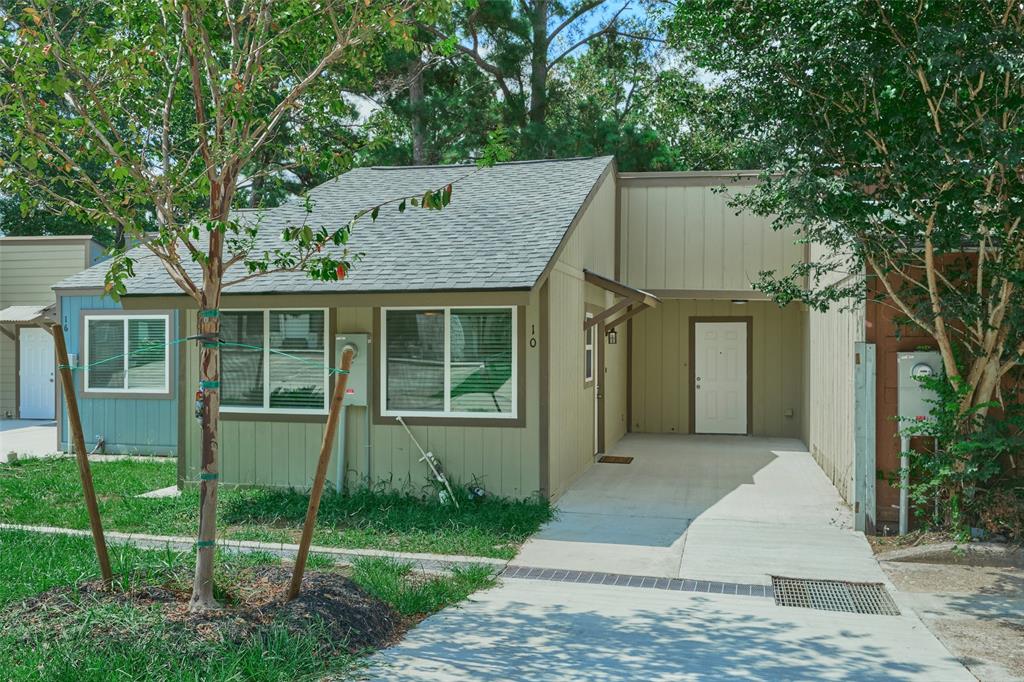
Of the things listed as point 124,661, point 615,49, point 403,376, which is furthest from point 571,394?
point 615,49

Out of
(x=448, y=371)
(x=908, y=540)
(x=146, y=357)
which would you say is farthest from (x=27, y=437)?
(x=908, y=540)

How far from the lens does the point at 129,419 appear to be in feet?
39.8

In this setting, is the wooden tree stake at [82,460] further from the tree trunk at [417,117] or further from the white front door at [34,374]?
the tree trunk at [417,117]

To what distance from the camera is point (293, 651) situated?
170 inches

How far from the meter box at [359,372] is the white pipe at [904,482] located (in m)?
4.82

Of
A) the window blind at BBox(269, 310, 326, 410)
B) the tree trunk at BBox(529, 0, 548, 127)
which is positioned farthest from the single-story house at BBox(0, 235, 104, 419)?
the tree trunk at BBox(529, 0, 548, 127)

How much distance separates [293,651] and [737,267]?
996 cm

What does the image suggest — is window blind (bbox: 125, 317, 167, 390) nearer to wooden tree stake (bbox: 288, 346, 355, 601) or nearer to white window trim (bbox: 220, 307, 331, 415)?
white window trim (bbox: 220, 307, 331, 415)

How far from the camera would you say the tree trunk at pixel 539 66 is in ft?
63.1

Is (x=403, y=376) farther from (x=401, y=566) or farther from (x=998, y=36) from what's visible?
(x=998, y=36)

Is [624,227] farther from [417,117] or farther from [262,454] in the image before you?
[417,117]

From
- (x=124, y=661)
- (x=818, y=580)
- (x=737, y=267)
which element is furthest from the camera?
(x=737, y=267)

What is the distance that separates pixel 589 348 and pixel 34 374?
11392 millimetres

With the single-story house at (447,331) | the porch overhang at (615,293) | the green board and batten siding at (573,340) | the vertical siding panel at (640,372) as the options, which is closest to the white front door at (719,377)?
the vertical siding panel at (640,372)
